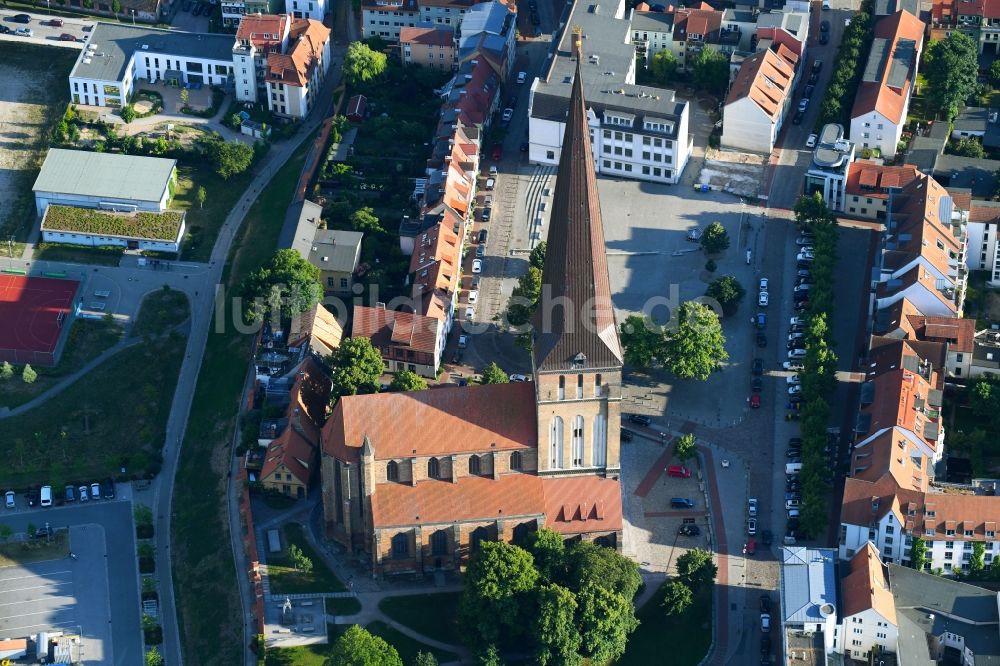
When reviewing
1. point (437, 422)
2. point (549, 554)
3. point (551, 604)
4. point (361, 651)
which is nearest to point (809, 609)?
point (551, 604)

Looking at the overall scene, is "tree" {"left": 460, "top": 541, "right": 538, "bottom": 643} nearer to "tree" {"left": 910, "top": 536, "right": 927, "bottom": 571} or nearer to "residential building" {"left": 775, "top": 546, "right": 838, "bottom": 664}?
"residential building" {"left": 775, "top": 546, "right": 838, "bottom": 664}

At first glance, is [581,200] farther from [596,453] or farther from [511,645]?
[511,645]

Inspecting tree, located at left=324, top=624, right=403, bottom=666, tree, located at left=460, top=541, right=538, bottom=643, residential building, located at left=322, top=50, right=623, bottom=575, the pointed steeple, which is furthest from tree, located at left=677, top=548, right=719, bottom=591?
tree, located at left=324, top=624, right=403, bottom=666

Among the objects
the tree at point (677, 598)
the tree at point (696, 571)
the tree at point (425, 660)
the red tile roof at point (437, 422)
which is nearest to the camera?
the tree at point (425, 660)

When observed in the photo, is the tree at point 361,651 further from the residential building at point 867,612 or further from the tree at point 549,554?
the residential building at point 867,612

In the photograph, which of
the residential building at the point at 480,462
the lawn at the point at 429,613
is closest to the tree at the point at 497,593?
the lawn at the point at 429,613

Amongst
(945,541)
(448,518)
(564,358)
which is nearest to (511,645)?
(448,518)
